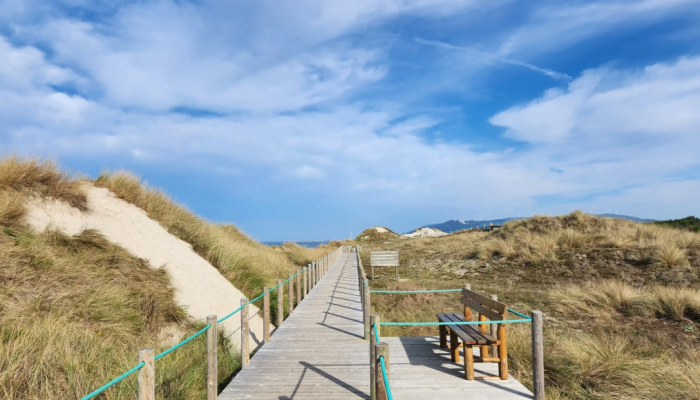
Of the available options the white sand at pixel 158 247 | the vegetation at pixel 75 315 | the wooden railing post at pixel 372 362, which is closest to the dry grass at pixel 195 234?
the white sand at pixel 158 247

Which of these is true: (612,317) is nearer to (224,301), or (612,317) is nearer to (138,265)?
(224,301)

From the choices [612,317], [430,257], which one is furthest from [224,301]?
[430,257]

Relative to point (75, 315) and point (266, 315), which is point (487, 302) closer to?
point (266, 315)

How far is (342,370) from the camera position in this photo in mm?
6066

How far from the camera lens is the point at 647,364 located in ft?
21.4

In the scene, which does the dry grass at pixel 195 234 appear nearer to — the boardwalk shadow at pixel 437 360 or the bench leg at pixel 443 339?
the boardwalk shadow at pixel 437 360

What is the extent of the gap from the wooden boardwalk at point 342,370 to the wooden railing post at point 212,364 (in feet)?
0.85

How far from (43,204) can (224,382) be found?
725cm

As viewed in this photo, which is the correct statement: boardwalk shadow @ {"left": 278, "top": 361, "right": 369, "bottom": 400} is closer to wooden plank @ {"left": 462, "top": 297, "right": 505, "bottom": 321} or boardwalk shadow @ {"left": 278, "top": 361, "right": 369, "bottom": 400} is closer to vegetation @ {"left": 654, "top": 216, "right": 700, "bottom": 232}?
wooden plank @ {"left": 462, "top": 297, "right": 505, "bottom": 321}

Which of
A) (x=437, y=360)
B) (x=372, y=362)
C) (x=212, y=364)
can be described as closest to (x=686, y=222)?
(x=437, y=360)

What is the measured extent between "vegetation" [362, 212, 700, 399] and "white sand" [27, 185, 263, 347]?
3.96 m

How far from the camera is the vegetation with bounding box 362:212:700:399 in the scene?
647 cm

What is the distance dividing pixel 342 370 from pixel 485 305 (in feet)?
8.00

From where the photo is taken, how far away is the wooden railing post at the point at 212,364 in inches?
194
